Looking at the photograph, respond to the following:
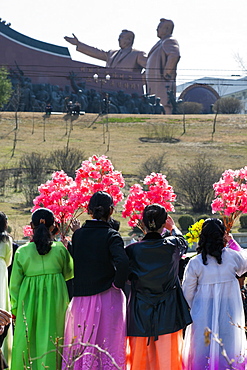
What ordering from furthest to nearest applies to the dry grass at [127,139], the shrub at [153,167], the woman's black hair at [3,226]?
the dry grass at [127,139] < the shrub at [153,167] < the woman's black hair at [3,226]

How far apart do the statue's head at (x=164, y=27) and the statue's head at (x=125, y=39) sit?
2.38 metres

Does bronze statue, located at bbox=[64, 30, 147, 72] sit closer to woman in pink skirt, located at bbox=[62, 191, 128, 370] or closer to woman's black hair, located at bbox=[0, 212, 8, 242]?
woman's black hair, located at bbox=[0, 212, 8, 242]

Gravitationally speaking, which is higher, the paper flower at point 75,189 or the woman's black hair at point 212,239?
the paper flower at point 75,189

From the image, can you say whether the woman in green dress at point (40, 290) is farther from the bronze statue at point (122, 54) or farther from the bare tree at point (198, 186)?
the bronze statue at point (122, 54)

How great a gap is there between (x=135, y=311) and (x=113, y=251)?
0.45 m

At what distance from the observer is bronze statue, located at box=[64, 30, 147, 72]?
47719 mm

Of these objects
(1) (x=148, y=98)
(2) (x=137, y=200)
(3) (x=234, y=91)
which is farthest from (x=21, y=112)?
(3) (x=234, y=91)

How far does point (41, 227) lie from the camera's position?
4129 millimetres

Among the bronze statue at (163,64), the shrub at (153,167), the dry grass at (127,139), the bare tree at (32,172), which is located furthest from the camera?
the bronze statue at (163,64)

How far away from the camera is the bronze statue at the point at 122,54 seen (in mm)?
47719

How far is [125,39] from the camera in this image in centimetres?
4862

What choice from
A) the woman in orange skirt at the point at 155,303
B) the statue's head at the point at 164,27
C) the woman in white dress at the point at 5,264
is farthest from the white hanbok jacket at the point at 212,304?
the statue's head at the point at 164,27

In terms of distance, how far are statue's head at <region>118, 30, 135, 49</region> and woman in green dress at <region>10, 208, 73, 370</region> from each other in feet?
151

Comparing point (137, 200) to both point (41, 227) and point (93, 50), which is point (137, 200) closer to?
point (41, 227)
